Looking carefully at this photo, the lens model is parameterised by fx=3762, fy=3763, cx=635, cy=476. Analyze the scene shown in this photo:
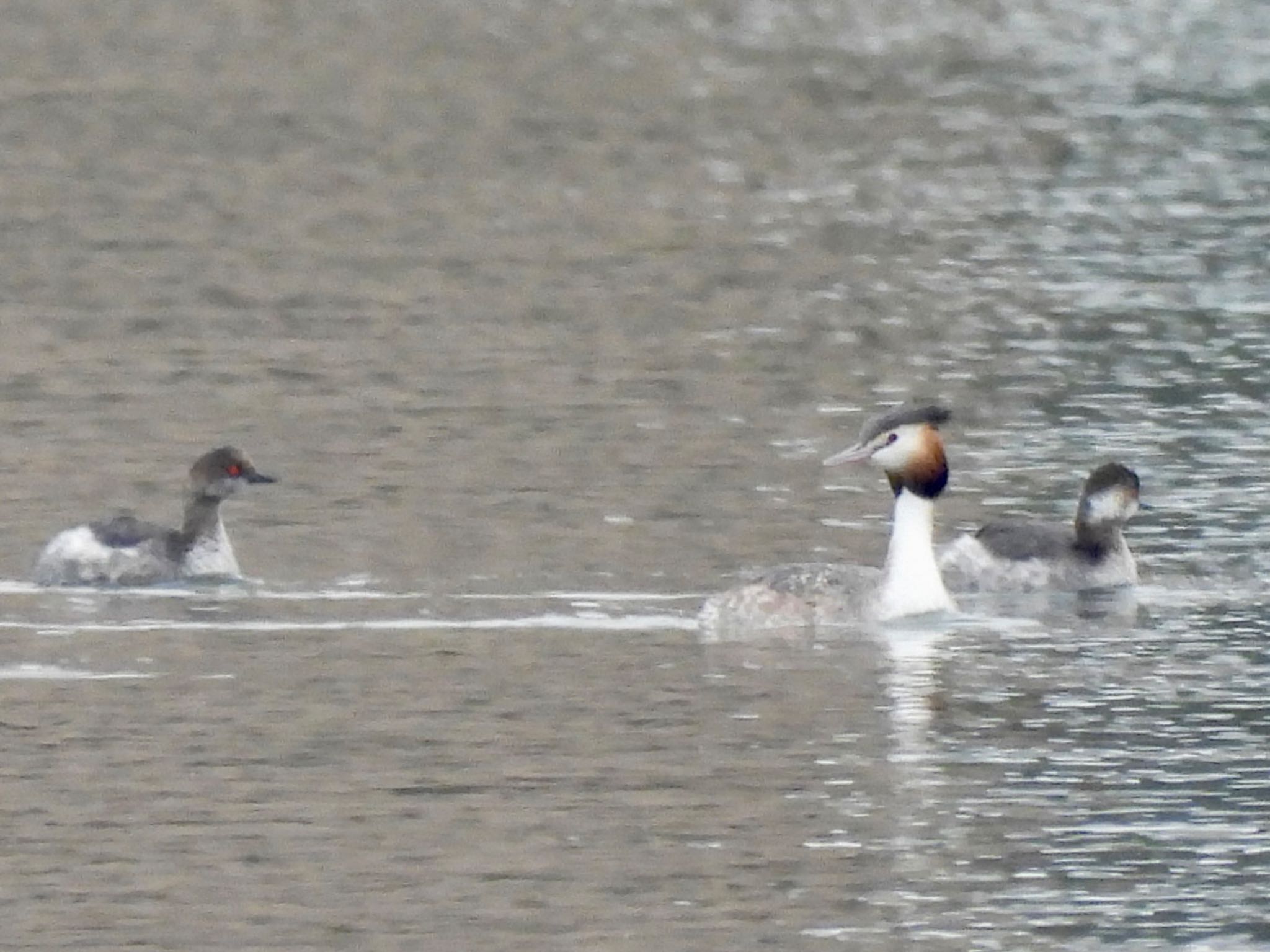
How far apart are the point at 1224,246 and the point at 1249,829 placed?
2373 cm

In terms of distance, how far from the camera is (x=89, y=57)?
2394 inches

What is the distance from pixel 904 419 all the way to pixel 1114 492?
2054mm

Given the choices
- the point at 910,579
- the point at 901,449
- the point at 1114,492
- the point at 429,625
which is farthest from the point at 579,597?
the point at 1114,492

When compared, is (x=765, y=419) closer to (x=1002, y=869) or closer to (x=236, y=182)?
(x=1002, y=869)

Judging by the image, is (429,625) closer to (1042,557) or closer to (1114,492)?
(1042,557)

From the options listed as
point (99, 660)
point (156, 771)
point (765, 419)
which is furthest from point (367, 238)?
point (156, 771)

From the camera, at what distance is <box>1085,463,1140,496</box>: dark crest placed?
22469 mm

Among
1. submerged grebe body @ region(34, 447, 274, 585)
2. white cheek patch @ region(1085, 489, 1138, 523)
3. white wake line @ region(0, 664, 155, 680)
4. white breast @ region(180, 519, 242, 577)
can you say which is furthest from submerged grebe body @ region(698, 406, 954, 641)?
submerged grebe body @ region(34, 447, 274, 585)

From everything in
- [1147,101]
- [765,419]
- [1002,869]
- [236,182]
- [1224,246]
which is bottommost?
[1002,869]

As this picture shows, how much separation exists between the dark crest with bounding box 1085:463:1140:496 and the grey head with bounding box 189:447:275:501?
16.4 feet

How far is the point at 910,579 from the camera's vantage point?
20.4 m

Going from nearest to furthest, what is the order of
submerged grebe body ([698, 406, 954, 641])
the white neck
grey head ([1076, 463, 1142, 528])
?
1. submerged grebe body ([698, 406, 954, 641])
2. the white neck
3. grey head ([1076, 463, 1142, 528])

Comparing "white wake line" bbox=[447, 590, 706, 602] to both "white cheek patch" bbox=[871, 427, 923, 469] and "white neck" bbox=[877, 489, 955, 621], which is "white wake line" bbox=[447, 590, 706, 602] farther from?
"white cheek patch" bbox=[871, 427, 923, 469]

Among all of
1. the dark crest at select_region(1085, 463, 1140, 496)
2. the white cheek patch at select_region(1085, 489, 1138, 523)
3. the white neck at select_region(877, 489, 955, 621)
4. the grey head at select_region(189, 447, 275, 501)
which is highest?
the grey head at select_region(189, 447, 275, 501)
